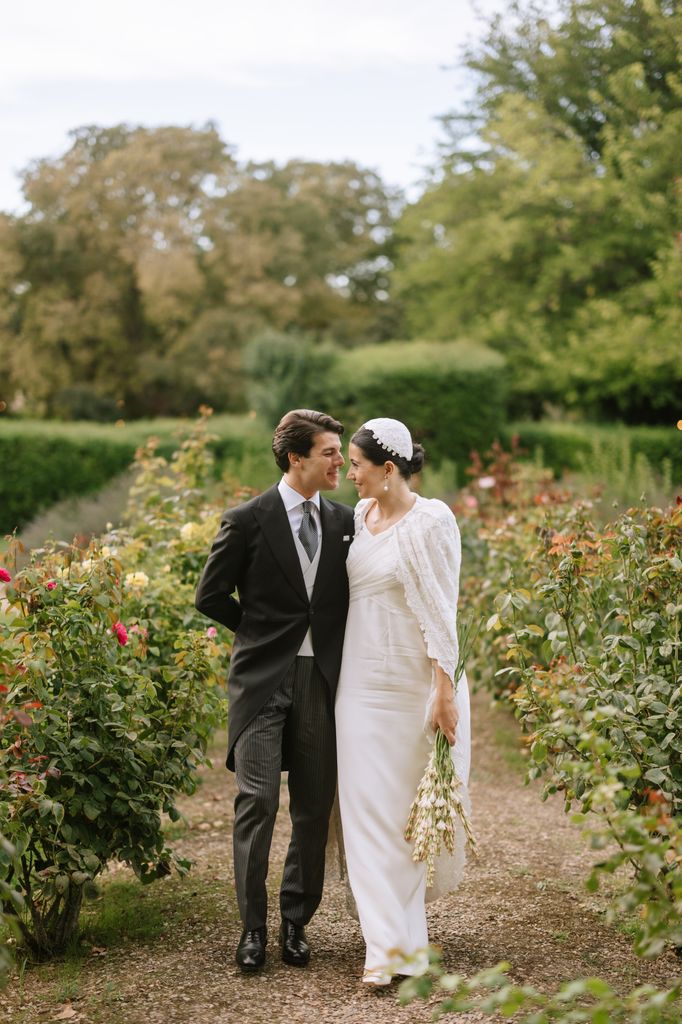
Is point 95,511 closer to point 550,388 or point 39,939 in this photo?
point 39,939

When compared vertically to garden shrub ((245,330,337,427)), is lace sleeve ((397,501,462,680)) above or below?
below

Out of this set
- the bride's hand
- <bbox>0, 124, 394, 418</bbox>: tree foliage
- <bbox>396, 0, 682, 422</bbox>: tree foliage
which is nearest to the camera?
the bride's hand

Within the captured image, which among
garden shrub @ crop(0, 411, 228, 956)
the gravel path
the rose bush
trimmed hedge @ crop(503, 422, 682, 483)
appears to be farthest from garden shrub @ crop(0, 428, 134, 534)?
garden shrub @ crop(0, 411, 228, 956)

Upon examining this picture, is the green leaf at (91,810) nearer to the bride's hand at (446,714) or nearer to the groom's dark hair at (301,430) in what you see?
the bride's hand at (446,714)

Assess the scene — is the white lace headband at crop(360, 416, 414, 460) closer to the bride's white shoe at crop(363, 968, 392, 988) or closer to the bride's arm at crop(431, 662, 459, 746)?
the bride's arm at crop(431, 662, 459, 746)

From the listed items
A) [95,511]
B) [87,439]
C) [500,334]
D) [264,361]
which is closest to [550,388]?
[500,334]

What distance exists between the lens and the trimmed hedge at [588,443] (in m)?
16.2

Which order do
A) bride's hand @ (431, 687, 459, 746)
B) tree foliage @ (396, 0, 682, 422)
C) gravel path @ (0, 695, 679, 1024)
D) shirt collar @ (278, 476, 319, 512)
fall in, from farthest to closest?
tree foliage @ (396, 0, 682, 422) → shirt collar @ (278, 476, 319, 512) → bride's hand @ (431, 687, 459, 746) → gravel path @ (0, 695, 679, 1024)

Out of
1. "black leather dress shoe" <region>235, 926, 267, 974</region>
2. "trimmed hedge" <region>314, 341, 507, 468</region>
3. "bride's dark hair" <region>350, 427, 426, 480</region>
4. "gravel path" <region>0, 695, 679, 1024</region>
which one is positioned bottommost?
"gravel path" <region>0, 695, 679, 1024</region>

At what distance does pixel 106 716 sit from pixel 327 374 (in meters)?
13.0

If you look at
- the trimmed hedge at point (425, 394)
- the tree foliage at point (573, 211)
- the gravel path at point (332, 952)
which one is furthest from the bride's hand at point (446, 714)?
the trimmed hedge at point (425, 394)

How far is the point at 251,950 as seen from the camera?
3598 mm

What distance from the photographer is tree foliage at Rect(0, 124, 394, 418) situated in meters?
26.7

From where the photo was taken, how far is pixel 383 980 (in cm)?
345
